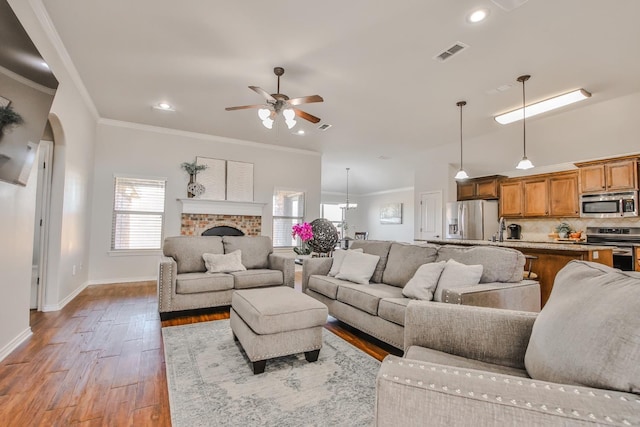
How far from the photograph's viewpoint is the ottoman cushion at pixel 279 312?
2186 mm

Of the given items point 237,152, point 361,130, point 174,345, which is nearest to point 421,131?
point 361,130

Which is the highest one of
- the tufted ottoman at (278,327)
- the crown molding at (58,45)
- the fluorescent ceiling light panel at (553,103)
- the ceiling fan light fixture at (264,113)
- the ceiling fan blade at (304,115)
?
the crown molding at (58,45)

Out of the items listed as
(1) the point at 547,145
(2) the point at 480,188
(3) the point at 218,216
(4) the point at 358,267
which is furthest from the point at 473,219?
(3) the point at 218,216

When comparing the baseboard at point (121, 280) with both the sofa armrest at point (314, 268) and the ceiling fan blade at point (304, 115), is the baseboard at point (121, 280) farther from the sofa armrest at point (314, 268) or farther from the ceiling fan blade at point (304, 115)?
the ceiling fan blade at point (304, 115)

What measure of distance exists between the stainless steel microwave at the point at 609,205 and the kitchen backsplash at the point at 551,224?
1.08 ft

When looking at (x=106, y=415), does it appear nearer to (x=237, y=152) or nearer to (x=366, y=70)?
(x=366, y=70)

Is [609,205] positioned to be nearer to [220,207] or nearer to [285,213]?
[285,213]

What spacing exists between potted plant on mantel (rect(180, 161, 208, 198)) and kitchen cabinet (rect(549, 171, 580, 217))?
659 cm

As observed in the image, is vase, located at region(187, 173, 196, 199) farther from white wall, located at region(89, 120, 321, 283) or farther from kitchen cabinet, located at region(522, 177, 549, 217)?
kitchen cabinet, located at region(522, 177, 549, 217)

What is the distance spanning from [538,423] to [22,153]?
10.8 feet

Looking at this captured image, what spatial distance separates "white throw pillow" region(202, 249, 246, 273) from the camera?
3.91 m

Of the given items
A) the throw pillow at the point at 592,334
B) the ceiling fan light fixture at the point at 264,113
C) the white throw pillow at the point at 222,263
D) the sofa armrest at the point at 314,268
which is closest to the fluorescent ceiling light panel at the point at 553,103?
the sofa armrest at the point at 314,268

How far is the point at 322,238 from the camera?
427 centimetres

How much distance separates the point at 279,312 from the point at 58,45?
3467 millimetres
